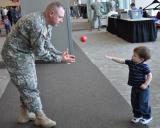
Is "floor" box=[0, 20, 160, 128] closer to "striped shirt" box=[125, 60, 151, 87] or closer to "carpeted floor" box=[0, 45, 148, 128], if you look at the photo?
"carpeted floor" box=[0, 45, 148, 128]

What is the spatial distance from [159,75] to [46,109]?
2530 millimetres

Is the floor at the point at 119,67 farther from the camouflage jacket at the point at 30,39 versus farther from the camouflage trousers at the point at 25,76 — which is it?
the camouflage jacket at the point at 30,39

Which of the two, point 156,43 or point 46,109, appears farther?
point 156,43

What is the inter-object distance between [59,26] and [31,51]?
521cm

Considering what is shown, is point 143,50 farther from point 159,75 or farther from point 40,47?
point 159,75

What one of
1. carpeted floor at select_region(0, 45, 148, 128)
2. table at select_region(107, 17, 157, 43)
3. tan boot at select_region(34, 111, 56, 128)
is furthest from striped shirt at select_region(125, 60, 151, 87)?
table at select_region(107, 17, 157, 43)

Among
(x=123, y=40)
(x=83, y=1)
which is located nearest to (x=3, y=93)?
(x=123, y=40)

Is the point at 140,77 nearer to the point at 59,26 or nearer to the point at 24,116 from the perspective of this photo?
the point at 24,116

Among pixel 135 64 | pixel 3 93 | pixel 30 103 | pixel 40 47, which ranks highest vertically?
pixel 40 47

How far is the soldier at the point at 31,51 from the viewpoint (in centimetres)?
327

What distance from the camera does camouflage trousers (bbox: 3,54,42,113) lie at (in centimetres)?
355

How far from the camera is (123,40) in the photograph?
38.7 feet

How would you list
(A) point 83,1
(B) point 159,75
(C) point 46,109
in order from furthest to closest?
1. (A) point 83,1
2. (B) point 159,75
3. (C) point 46,109

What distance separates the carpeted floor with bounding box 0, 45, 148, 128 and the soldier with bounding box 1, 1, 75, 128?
0.45 metres
